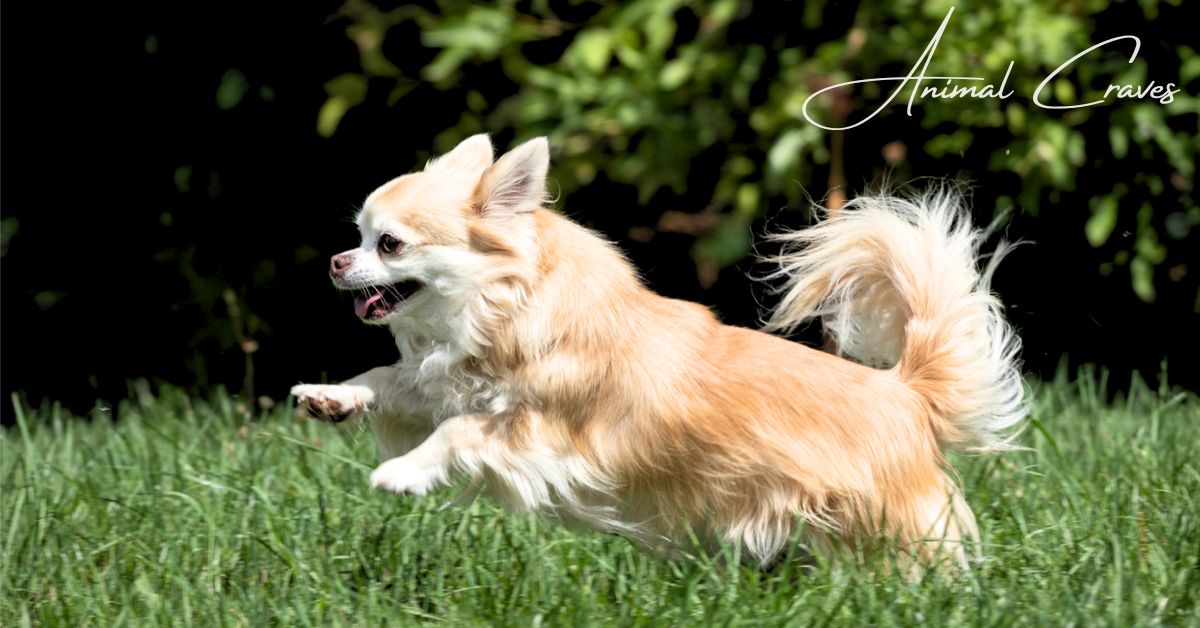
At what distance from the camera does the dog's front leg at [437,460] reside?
336 centimetres

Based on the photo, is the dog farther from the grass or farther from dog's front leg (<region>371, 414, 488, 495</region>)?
the grass

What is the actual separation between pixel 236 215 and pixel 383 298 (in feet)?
9.46

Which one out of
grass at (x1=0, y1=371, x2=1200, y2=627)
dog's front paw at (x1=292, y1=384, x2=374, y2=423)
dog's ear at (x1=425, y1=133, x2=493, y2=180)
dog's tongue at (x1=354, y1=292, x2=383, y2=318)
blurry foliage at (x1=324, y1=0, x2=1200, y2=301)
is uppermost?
blurry foliage at (x1=324, y1=0, x2=1200, y2=301)

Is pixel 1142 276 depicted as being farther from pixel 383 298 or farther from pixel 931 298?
pixel 383 298

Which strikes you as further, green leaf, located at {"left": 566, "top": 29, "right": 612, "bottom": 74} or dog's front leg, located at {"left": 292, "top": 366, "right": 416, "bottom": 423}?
green leaf, located at {"left": 566, "top": 29, "right": 612, "bottom": 74}

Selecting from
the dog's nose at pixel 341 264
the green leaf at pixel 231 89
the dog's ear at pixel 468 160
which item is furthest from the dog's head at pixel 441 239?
the green leaf at pixel 231 89

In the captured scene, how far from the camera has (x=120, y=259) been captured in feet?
21.0

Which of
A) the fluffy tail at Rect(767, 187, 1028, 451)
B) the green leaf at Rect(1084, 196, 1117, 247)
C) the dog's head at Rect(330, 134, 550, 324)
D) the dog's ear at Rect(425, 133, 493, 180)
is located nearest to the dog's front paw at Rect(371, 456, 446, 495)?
the dog's head at Rect(330, 134, 550, 324)

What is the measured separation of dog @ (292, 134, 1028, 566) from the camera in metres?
3.41

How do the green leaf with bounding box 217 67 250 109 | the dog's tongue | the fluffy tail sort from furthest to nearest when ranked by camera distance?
1. the green leaf with bounding box 217 67 250 109
2. the fluffy tail
3. the dog's tongue

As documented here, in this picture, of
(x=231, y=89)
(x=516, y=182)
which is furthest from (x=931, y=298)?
(x=231, y=89)

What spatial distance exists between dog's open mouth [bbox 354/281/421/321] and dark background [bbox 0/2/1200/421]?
2.25m

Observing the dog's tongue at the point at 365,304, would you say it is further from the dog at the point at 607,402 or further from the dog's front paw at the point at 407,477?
the dog's front paw at the point at 407,477

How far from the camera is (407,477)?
11.0 feet
